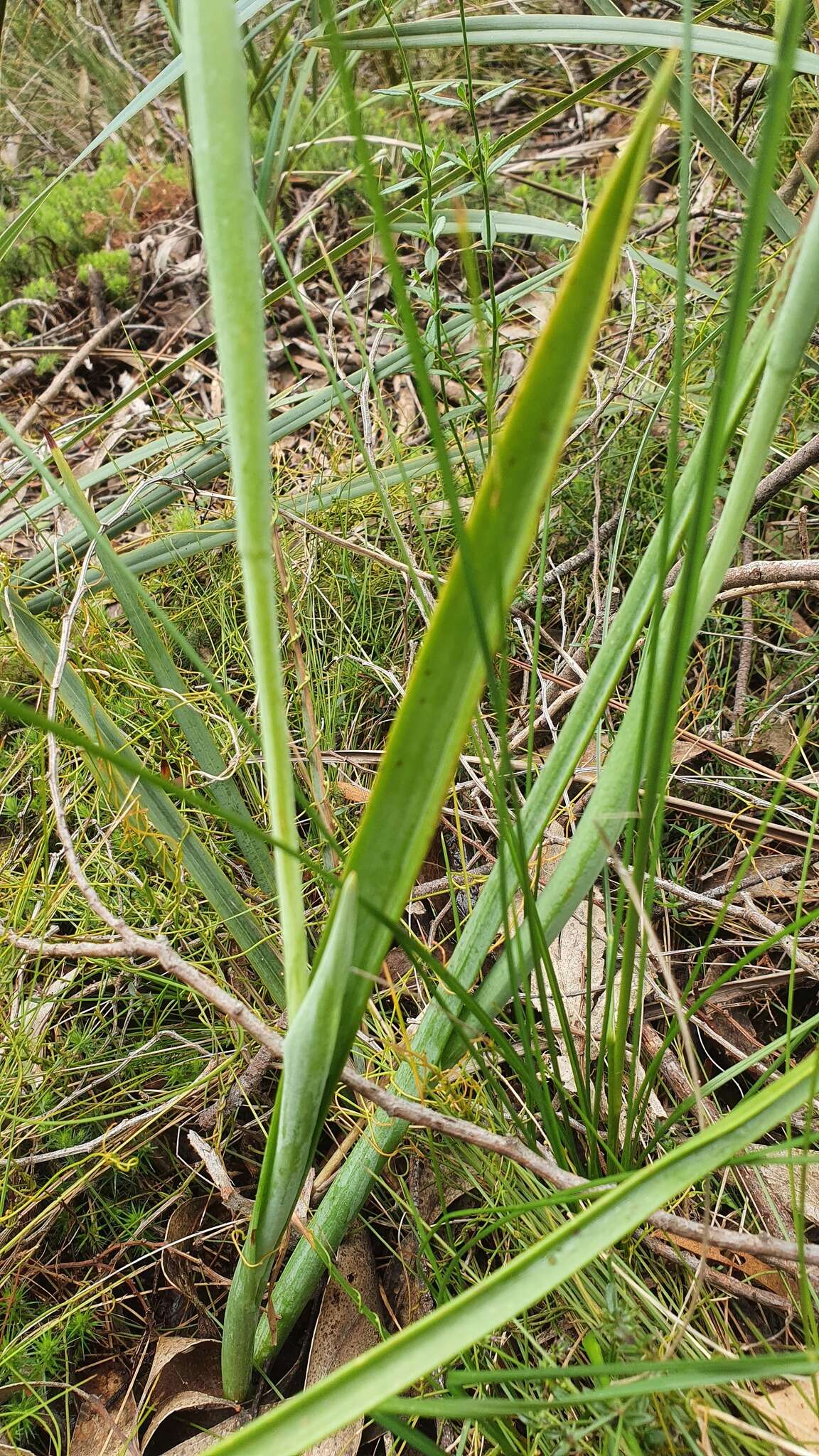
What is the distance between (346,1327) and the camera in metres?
0.61

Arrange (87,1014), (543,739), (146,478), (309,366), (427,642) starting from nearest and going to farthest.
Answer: (427,642)
(87,1014)
(543,739)
(146,478)
(309,366)

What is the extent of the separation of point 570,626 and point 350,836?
13.6 inches

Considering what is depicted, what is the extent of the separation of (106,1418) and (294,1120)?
13.6 inches

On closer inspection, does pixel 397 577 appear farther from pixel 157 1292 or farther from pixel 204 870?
pixel 157 1292

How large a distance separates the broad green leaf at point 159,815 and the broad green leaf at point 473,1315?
1.02 ft

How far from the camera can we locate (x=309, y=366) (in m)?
1.47

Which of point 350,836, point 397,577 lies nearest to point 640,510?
point 397,577

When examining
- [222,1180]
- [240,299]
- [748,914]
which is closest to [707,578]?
[240,299]

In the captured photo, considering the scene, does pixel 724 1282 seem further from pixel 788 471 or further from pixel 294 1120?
pixel 788 471

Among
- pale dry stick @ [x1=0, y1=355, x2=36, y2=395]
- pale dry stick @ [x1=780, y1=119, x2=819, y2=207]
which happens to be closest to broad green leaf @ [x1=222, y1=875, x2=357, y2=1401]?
pale dry stick @ [x1=780, y1=119, x2=819, y2=207]

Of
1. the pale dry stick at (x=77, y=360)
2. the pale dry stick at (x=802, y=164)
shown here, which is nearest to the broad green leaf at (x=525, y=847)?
the pale dry stick at (x=802, y=164)

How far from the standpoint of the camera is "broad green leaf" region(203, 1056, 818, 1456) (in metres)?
0.34

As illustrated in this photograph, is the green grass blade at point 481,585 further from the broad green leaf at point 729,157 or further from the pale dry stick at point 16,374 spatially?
the pale dry stick at point 16,374

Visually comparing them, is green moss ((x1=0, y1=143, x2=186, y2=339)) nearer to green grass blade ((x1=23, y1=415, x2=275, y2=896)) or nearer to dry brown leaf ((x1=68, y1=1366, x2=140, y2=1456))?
green grass blade ((x1=23, y1=415, x2=275, y2=896))
